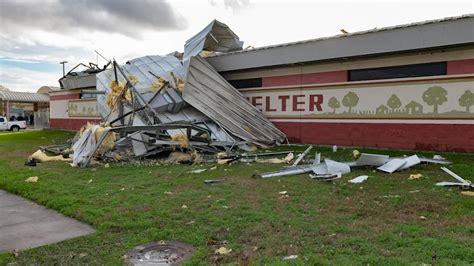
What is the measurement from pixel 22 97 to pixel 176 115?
134 ft

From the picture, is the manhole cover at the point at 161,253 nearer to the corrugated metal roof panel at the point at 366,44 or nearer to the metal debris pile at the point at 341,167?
the metal debris pile at the point at 341,167

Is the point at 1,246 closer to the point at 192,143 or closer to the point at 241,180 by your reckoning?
the point at 241,180

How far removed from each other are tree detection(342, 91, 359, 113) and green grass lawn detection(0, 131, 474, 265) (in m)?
4.87

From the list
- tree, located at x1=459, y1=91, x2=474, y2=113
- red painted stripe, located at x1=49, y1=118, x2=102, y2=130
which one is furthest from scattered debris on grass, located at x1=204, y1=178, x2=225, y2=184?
red painted stripe, located at x1=49, y1=118, x2=102, y2=130

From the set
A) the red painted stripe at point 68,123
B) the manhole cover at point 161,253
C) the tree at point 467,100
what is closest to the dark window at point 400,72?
the tree at point 467,100

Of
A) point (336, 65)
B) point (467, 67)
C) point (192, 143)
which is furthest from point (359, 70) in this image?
point (192, 143)

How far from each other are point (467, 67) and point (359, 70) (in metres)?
3.44

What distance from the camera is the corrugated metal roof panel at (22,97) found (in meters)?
46.9

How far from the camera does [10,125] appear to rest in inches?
1572

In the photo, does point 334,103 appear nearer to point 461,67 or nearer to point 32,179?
point 461,67

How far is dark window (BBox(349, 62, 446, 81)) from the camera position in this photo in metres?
12.3

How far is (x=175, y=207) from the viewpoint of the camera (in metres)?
6.48

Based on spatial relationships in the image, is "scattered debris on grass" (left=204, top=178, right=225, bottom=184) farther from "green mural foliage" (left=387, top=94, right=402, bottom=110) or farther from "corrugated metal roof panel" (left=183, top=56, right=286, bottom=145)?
"green mural foliage" (left=387, top=94, right=402, bottom=110)

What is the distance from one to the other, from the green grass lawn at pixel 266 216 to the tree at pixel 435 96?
10.0 ft
